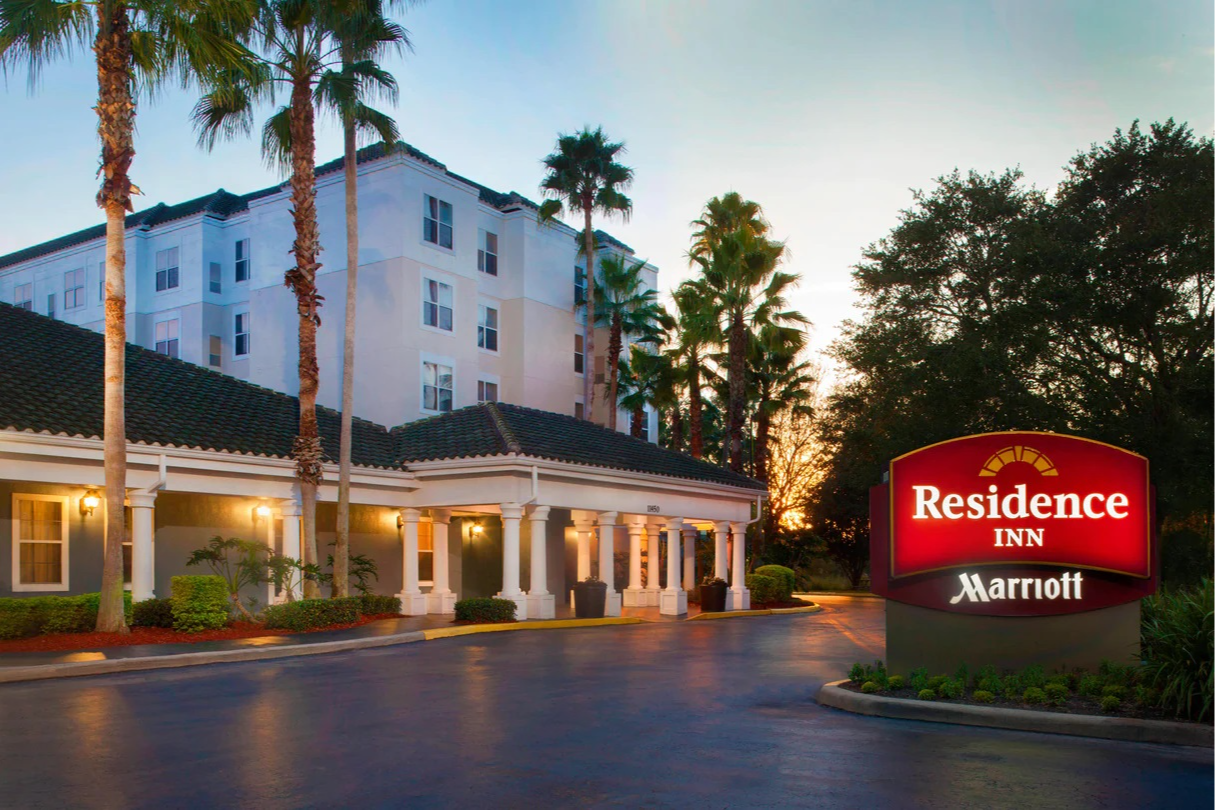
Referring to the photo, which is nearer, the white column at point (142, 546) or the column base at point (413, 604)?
the white column at point (142, 546)

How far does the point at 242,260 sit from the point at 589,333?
12873 mm

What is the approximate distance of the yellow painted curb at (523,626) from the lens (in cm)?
2160

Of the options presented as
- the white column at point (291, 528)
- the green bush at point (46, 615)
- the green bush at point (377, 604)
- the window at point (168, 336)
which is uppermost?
the window at point (168, 336)

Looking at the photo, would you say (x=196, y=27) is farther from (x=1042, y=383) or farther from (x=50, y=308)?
(x=50, y=308)

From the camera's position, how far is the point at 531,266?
40.8 m

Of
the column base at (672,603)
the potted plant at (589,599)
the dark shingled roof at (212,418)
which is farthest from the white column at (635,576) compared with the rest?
the potted plant at (589,599)

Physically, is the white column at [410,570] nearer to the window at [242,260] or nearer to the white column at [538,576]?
the white column at [538,576]

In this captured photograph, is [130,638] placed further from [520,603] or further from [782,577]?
[782,577]

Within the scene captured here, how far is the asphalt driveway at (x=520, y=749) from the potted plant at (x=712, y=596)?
18.2 m

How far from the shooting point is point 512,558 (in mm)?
26234

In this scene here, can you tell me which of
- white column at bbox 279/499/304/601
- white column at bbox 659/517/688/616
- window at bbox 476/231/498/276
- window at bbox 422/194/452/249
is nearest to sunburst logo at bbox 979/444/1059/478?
white column at bbox 279/499/304/601

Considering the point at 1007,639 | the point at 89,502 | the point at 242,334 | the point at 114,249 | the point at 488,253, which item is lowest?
the point at 1007,639

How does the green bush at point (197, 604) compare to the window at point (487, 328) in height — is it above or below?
below

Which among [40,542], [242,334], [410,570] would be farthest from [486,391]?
[40,542]
